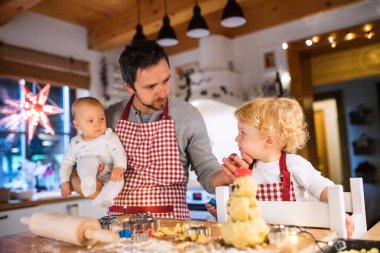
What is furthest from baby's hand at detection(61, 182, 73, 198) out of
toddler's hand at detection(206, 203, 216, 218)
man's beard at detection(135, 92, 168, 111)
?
toddler's hand at detection(206, 203, 216, 218)

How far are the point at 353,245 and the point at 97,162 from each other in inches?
42.8

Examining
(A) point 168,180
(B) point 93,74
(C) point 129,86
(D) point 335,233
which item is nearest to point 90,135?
(C) point 129,86

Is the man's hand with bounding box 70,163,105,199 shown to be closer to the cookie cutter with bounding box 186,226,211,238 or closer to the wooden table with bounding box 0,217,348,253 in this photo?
the wooden table with bounding box 0,217,348,253

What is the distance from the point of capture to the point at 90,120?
158 cm

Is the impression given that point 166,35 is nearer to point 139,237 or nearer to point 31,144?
point 31,144

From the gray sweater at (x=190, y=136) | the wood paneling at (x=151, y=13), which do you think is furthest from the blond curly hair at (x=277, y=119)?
the wood paneling at (x=151, y=13)

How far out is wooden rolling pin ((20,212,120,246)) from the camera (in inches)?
32.5

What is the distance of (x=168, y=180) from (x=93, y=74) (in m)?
2.60

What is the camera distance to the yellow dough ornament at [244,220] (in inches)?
30.7

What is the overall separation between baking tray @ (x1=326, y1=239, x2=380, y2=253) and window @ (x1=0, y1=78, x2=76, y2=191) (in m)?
2.93

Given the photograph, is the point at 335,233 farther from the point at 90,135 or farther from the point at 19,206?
the point at 19,206

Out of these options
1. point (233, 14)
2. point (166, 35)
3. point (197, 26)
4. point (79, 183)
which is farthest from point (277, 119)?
point (166, 35)

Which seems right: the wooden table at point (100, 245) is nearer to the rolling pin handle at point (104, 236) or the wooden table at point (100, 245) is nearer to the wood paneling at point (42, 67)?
the rolling pin handle at point (104, 236)

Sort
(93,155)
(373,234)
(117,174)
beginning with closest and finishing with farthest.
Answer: (373,234)
(117,174)
(93,155)
